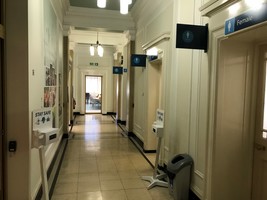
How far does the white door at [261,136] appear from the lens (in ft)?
8.68

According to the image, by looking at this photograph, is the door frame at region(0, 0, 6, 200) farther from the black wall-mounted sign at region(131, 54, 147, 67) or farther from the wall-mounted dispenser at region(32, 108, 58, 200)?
the black wall-mounted sign at region(131, 54, 147, 67)

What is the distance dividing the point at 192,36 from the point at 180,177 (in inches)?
79.2

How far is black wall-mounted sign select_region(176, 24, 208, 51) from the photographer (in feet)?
9.78

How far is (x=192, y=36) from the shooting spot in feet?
9.85

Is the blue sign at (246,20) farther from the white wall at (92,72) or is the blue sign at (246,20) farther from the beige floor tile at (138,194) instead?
the white wall at (92,72)

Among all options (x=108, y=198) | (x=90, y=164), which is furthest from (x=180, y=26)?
(x=90, y=164)

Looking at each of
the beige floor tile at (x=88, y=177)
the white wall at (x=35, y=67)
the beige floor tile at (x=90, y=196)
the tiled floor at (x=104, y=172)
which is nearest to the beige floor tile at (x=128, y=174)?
the tiled floor at (x=104, y=172)

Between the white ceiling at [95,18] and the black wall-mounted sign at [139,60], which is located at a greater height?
the white ceiling at [95,18]

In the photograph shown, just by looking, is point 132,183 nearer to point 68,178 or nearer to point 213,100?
point 68,178

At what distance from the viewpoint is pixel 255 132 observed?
2775 millimetres

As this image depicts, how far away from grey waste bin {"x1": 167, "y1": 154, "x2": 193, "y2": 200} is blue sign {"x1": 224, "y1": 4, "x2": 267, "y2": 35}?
6.36ft

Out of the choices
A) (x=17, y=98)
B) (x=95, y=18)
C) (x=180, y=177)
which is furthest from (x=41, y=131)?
(x=95, y=18)

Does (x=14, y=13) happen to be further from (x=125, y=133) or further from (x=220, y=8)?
(x=125, y=133)

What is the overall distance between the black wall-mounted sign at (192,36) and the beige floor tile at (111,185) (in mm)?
2533
